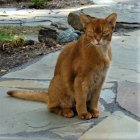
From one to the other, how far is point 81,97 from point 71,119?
0.26m

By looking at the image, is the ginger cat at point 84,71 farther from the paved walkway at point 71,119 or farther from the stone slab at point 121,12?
the stone slab at point 121,12

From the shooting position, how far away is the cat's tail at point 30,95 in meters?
5.21

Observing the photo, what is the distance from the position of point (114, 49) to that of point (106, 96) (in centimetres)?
221

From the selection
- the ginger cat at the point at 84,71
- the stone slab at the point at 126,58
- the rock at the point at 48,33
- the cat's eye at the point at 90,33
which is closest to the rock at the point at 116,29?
the stone slab at the point at 126,58

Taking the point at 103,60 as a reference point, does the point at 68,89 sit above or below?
below

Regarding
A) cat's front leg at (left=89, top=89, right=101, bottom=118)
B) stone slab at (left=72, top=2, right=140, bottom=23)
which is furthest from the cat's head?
stone slab at (left=72, top=2, right=140, bottom=23)

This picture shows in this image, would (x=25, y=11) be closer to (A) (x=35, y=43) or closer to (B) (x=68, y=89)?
(A) (x=35, y=43)

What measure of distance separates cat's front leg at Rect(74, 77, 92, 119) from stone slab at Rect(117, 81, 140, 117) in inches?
20.6

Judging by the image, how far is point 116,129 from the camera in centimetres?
452

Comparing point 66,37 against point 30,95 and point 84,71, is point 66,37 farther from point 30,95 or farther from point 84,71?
point 84,71

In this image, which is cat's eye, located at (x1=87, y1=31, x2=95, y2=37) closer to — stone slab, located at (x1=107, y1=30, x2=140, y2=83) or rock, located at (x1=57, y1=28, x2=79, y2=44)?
stone slab, located at (x1=107, y1=30, x2=140, y2=83)

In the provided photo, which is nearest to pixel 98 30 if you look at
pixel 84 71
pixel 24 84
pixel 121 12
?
pixel 84 71

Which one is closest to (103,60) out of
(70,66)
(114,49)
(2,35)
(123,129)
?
(70,66)

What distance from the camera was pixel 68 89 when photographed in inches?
187
